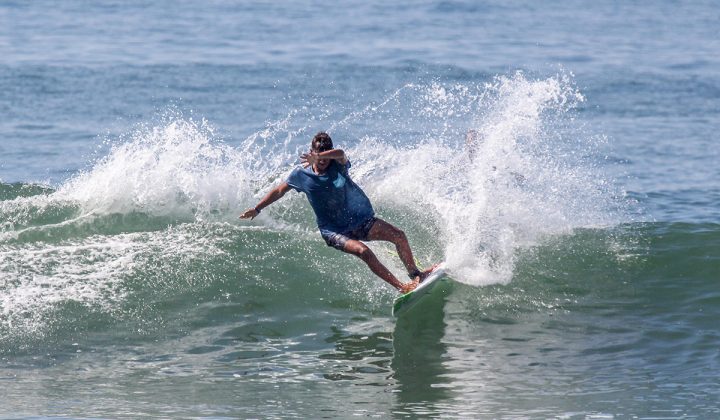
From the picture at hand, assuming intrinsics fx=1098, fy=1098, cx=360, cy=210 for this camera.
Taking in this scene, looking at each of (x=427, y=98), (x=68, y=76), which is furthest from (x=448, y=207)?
(x=68, y=76)

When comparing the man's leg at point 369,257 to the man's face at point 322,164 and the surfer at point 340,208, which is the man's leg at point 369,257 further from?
the man's face at point 322,164

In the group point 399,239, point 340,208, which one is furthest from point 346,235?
point 399,239

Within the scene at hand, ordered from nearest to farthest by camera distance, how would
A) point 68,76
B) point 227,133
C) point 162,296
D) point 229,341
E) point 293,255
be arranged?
1. point 229,341
2. point 162,296
3. point 293,255
4. point 227,133
5. point 68,76

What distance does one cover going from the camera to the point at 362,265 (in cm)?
1294

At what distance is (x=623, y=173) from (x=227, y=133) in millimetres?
7553

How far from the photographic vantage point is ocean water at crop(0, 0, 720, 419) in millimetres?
9781

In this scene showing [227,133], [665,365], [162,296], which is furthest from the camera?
[227,133]

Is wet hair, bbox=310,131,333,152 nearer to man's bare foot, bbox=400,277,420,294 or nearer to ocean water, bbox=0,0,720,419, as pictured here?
man's bare foot, bbox=400,277,420,294

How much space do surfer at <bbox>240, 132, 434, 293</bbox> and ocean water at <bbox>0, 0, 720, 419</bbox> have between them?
28.5 inches

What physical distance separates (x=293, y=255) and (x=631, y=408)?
5.28m

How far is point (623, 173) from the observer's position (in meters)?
19.3

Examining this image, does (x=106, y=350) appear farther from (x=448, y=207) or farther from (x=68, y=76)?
(x=68, y=76)

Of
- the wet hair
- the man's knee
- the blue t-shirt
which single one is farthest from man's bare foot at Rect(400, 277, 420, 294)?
the wet hair

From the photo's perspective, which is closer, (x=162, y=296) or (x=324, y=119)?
(x=162, y=296)
